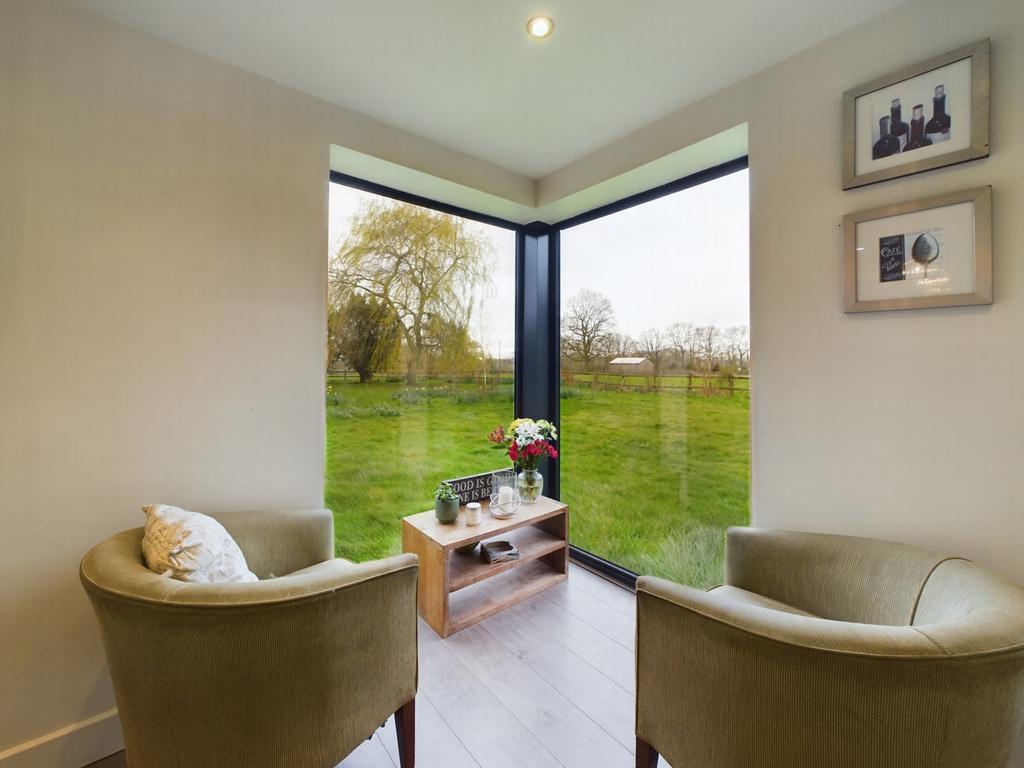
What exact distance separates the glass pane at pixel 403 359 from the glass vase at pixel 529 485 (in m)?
0.41

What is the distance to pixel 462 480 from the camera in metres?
2.48

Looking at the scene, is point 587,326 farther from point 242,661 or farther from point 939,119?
point 242,661

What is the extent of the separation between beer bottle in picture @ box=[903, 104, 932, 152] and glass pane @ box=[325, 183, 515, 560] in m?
2.20

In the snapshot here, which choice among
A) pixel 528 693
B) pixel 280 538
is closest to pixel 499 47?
pixel 280 538

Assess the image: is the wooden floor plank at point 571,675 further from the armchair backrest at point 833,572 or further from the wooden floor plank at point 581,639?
the armchair backrest at point 833,572

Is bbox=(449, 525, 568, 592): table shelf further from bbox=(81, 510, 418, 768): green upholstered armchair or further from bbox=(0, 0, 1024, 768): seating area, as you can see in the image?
bbox=(81, 510, 418, 768): green upholstered armchair

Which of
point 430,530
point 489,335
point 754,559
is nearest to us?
point 754,559

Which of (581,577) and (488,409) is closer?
(581,577)

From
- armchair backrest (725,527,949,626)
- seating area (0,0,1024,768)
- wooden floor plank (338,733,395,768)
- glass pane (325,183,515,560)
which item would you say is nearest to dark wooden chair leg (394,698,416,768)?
seating area (0,0,1024,768)

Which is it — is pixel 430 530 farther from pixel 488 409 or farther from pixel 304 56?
pixel 304 56

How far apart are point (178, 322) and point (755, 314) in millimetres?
2427

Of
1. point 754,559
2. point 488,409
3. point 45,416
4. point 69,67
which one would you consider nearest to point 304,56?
point 69,67

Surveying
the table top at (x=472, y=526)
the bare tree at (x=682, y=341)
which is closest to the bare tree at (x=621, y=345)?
the bare tree at (x=682, y=341)

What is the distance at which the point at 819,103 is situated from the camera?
5.54 ft
